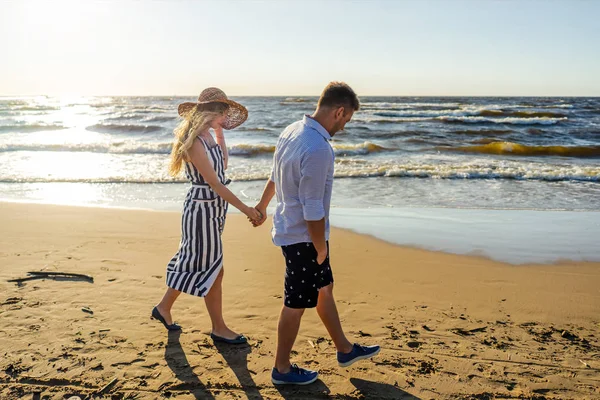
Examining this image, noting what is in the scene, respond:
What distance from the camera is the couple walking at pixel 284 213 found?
259cm

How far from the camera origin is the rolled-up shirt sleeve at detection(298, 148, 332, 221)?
98.7 inches

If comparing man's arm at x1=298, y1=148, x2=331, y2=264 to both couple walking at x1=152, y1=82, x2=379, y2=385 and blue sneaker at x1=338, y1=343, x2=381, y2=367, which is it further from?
blue sneaker at x1=338, y1=343, x2=381, y2=367

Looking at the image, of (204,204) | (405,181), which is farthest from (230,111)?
(405,181)

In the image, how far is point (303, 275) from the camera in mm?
2807

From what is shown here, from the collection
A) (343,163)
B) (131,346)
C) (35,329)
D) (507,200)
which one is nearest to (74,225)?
(35,329)

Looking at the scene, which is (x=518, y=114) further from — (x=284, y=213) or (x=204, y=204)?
(x=284, y=213)

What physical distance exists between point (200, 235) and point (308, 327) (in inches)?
43.6

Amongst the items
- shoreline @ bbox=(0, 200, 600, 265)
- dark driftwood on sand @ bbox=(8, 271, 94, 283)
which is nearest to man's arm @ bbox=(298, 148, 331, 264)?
dark driftwood on sand @ bbox=(8, 271, 94, 283)

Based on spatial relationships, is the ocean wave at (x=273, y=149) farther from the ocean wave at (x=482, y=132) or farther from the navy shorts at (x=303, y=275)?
the navy shorts at (x=303, y=275)

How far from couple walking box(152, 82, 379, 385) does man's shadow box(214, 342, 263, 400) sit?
58 millimetres

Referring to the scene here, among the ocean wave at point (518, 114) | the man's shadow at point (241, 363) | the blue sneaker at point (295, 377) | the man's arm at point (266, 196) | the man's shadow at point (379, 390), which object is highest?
the ocean wave at point (518, 114)

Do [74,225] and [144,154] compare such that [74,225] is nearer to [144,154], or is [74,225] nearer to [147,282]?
[147,282]

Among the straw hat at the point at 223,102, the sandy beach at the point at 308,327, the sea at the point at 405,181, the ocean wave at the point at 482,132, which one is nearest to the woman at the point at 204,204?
the straw hat at the point at 223,102

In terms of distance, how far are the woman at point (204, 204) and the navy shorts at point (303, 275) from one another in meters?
0.60
